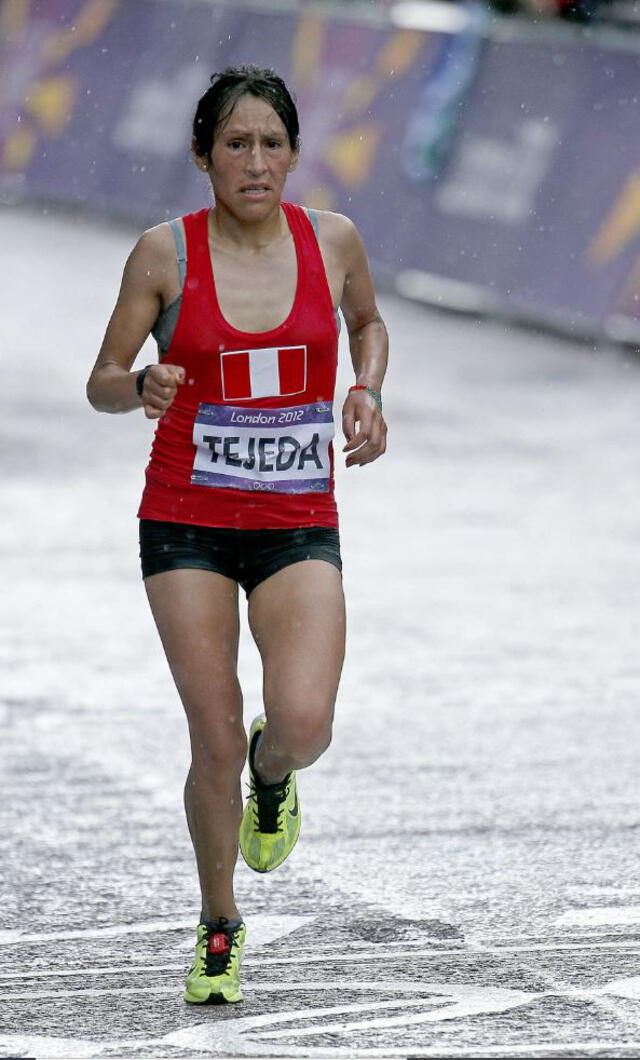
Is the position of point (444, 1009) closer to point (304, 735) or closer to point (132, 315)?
point (304, 735)

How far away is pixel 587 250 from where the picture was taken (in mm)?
16969

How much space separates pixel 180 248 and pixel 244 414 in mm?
407

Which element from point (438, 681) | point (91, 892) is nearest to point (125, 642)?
point (438, 681)

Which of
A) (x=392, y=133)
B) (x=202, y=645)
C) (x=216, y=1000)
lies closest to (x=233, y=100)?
(x=202, y=645)

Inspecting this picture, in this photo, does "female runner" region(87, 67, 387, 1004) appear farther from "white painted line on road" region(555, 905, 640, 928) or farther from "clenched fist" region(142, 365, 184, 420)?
"white painted line on road" region(555, 905, 640, 928)

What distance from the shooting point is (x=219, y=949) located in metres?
5.06

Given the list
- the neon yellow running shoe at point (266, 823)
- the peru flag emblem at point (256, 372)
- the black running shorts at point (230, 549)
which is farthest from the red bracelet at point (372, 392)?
the neon yellow running shoe at point (266, 823)

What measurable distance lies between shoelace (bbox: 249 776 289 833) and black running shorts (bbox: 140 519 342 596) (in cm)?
54

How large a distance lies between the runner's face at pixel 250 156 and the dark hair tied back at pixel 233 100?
0.06 ft

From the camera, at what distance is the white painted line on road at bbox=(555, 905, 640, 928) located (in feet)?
18.8

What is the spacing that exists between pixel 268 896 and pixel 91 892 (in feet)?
1.63

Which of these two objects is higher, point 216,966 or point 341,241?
point 341,241

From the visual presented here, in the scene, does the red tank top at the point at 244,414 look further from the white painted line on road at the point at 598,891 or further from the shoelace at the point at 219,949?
the white painted line on road at the point at 598,891

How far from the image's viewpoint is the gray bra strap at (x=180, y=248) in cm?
501
